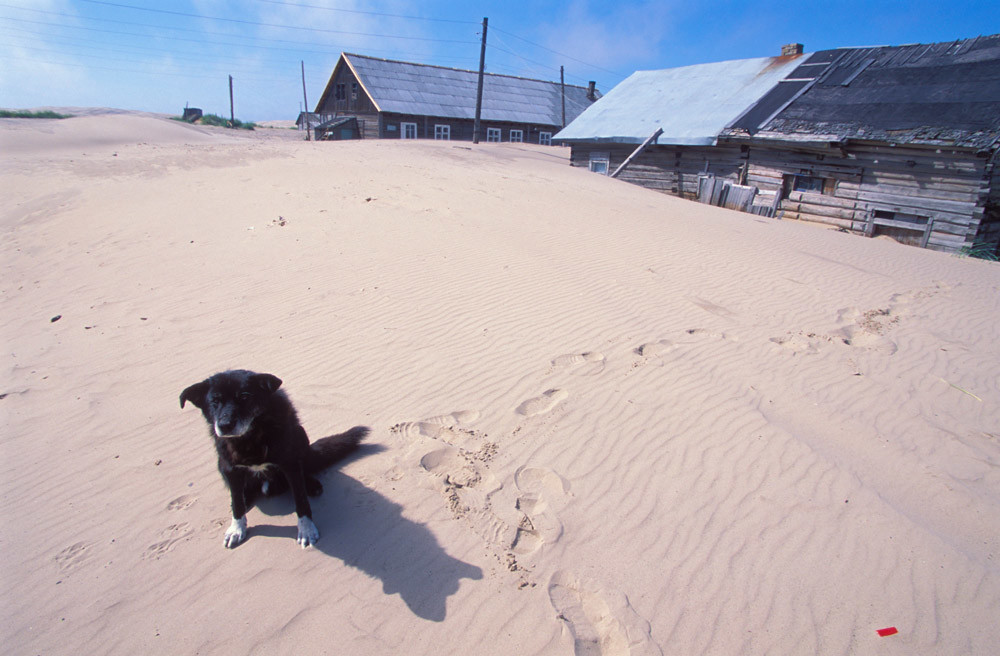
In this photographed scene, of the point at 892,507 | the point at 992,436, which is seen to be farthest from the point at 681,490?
the point at 992,436

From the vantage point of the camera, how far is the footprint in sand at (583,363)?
467 centimetres

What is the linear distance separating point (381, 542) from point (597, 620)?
1265mm

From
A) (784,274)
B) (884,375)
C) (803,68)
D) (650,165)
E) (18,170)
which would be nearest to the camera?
(884,375)

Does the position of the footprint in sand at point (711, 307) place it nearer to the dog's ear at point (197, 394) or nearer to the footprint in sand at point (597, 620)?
the footprint in sand at point (597, 620)

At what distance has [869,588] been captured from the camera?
2.64m

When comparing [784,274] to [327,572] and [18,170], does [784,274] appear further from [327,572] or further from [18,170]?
[18,170]

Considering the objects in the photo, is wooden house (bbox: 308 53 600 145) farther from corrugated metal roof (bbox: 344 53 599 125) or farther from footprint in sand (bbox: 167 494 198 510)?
footprint in sand (bbox: 167 494 198 510)

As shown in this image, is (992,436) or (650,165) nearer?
(992,436)

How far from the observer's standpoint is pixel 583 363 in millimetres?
4809

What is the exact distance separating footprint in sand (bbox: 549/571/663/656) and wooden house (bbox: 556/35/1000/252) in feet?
50.1

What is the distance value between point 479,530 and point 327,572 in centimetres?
87

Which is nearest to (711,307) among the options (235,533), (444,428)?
(444,428)

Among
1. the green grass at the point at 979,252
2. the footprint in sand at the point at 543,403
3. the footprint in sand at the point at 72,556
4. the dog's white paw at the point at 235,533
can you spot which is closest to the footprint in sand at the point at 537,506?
the footprint in sand at the point at 543,403

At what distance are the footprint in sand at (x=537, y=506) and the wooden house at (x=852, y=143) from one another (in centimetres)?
1485
